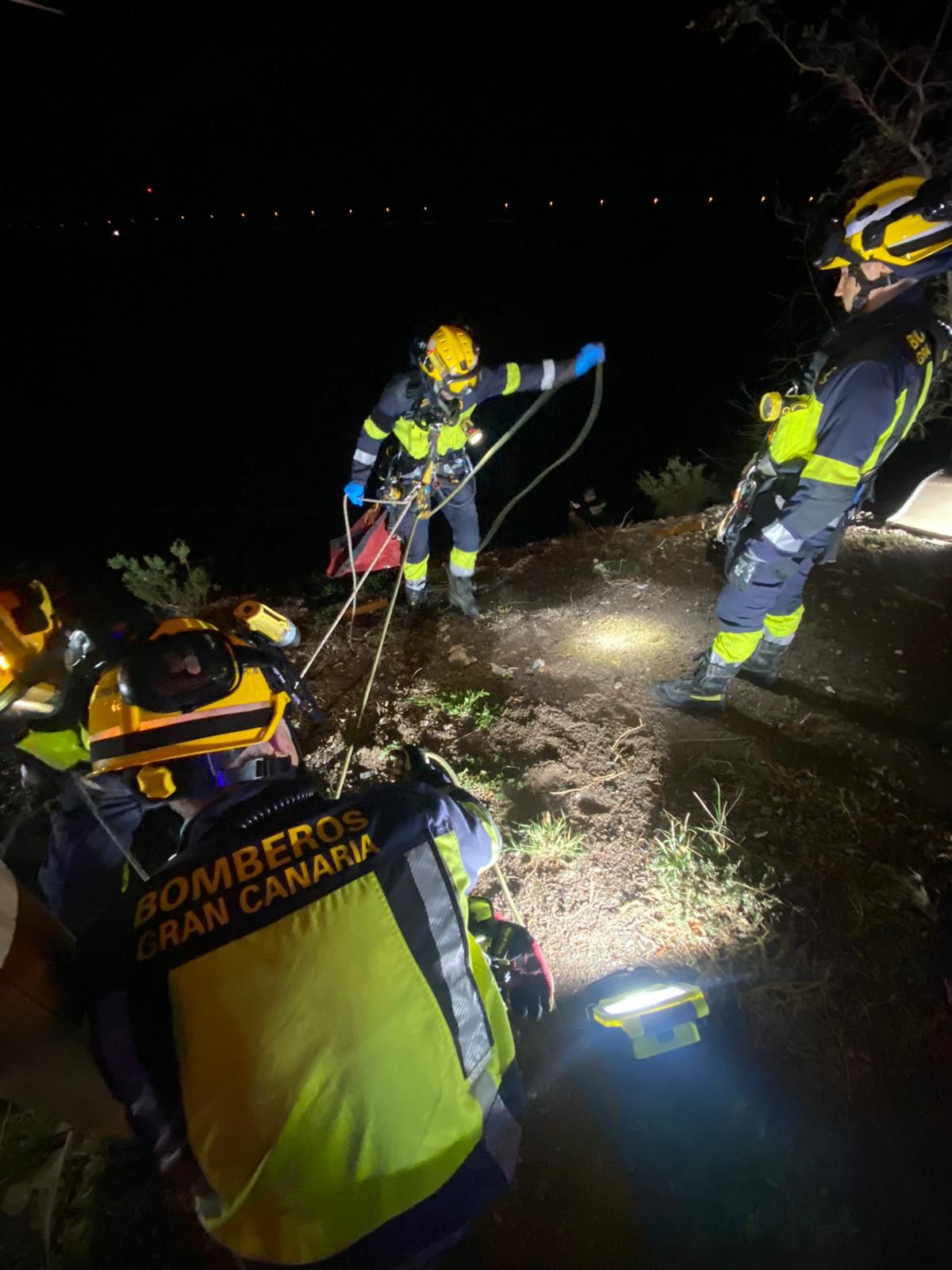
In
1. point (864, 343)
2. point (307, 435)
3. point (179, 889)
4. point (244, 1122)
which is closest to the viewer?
point (244, 1122)

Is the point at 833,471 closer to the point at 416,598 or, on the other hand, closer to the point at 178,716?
the point at 178,716

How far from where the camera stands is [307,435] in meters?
15.0

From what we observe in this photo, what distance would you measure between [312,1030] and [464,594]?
4202 millimetres

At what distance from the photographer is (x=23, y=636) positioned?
6.46ft

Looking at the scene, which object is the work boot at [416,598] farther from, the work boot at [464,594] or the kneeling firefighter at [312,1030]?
the kneeling firefighter at [312,1030]

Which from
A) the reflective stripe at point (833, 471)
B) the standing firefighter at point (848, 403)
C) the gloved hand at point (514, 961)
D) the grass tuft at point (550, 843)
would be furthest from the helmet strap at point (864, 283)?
the gloved hand at point (514, 961)

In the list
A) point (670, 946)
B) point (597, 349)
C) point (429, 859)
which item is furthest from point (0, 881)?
point (597, 349)

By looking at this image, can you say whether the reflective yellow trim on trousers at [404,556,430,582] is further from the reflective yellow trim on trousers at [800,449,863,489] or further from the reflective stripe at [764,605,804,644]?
the reflective yellow trim on trousers at [800,449,863,489]

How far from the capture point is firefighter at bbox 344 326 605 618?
4.05 m

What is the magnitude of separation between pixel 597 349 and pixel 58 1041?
4702mm

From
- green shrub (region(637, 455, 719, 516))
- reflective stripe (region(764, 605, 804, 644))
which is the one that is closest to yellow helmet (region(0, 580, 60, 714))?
reflective stripe (region(764, 605, 804, 644))

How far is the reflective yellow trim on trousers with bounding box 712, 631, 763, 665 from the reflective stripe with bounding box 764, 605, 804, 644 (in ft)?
0.64

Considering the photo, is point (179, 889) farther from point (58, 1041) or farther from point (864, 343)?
point (864, 343)

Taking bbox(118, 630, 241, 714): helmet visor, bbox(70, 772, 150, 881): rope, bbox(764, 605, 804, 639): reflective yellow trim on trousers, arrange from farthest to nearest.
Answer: bbox(764, 605, 804, 639): reflective yellow trim on trousers → bbox(70, 772, 150, 881): rope → bbox(118, 630, 241, 714): helmet visor
